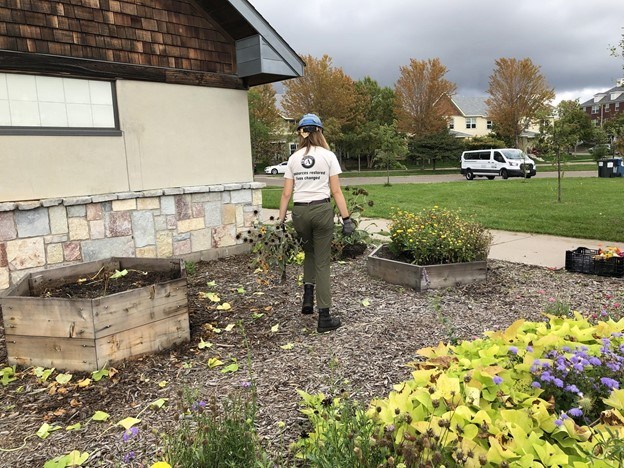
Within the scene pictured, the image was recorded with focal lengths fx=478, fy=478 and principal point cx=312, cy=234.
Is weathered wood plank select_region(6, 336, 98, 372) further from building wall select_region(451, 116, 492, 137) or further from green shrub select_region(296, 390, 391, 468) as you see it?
building wall select_region(451, 116, 492, 137)

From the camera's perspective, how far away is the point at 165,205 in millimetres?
6785

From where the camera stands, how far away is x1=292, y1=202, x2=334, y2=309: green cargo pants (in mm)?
4340

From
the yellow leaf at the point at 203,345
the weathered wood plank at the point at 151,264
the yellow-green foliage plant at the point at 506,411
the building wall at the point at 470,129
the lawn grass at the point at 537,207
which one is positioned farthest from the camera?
the building wall at the point at 470,129

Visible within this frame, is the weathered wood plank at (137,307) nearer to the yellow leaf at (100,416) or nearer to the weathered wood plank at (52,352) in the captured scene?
the weathered wood plank at (52,352)

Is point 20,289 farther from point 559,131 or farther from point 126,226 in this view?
point 559,131

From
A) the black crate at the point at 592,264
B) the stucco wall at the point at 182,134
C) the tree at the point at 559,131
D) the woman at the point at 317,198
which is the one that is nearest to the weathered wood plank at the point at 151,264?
the woman at the point at 317,198

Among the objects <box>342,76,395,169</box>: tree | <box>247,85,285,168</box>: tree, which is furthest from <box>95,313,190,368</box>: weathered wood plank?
<box>342,76,395,169</box>: tree

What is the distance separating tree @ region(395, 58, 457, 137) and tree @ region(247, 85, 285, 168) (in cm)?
1262

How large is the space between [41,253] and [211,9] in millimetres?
4125

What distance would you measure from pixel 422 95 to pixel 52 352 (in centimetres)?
4469

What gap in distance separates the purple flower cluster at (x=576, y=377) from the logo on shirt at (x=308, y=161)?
8.56 ft

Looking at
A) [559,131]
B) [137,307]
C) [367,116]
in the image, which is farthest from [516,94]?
[137,307]

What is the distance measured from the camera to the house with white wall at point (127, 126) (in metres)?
5.50

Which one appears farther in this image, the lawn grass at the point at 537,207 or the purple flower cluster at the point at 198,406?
the lawn grass at the point at 537,207
